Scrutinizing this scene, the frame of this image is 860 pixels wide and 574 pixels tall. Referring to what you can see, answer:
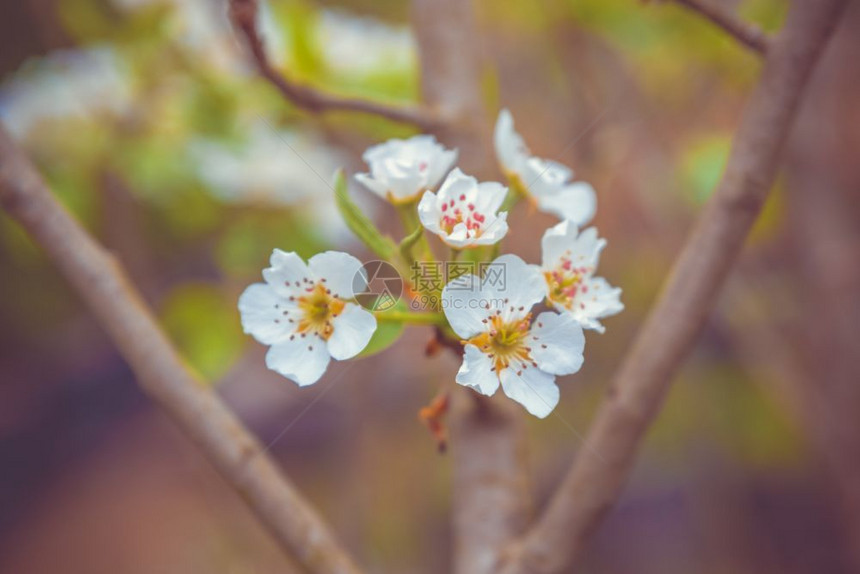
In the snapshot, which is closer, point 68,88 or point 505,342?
point 505,342

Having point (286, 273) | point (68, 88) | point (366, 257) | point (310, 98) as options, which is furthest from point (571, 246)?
point (68, 88)

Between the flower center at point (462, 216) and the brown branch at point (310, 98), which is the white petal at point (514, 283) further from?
the brown branch at point (310, 98)

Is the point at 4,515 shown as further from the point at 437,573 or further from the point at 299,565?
the point at 299,565

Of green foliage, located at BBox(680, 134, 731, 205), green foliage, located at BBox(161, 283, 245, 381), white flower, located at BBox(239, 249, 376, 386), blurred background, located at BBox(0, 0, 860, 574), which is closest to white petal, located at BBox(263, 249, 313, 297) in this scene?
white flower, located at BBox(239, 249, 376, 386)

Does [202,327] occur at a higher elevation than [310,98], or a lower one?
lower

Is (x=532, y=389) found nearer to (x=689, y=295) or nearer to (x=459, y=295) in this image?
(x=459, y=295)
